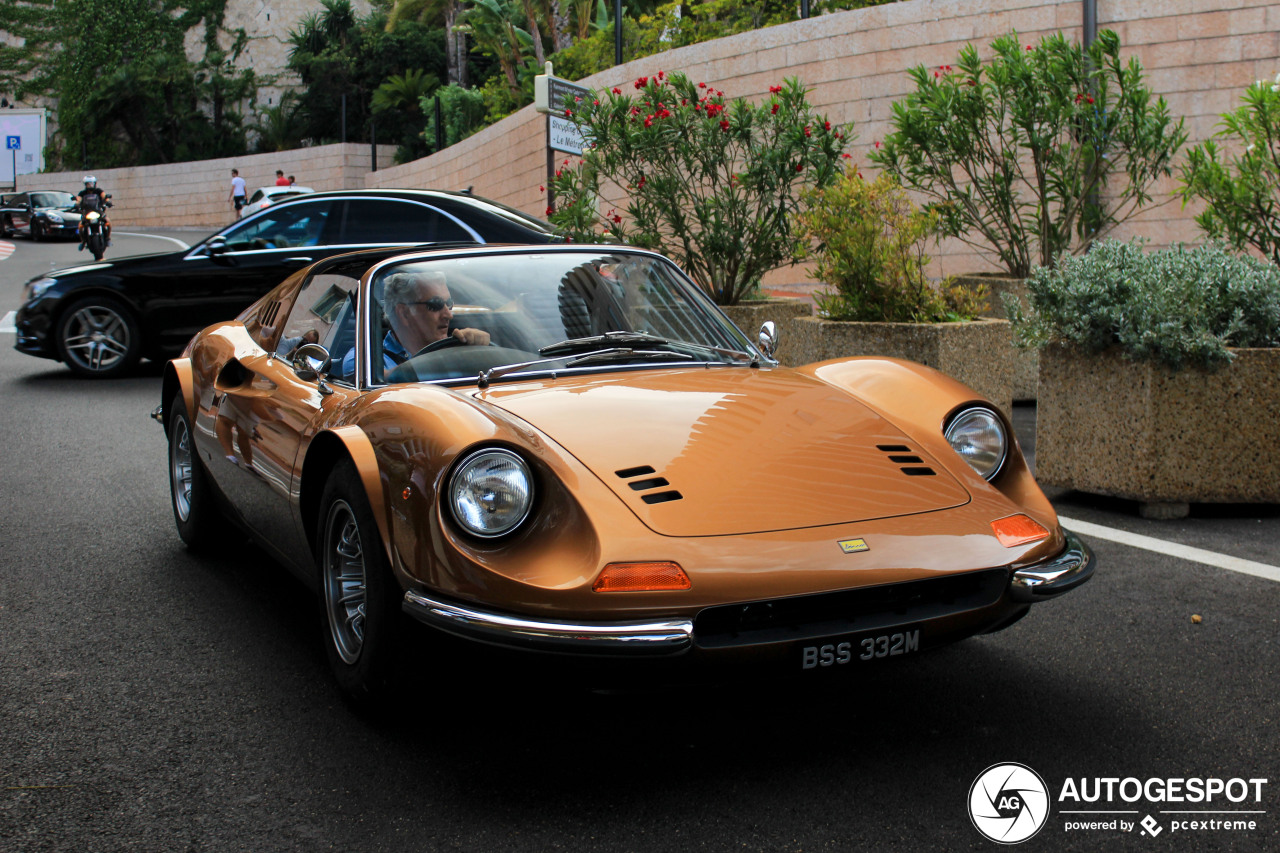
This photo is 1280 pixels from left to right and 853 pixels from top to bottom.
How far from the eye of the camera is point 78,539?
5.19 m

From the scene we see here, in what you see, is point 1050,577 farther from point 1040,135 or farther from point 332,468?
point 1040,135

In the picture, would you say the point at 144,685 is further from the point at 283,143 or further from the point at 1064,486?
the point at 283,143

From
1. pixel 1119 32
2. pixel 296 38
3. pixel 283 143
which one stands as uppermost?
pixel 296 38

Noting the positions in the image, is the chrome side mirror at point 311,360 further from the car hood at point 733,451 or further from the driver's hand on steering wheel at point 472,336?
the car hood at point 733,451

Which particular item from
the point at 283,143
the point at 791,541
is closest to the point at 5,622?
the point at 791,541

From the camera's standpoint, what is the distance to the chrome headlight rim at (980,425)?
3.55 meters

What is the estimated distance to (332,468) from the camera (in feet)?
11.1

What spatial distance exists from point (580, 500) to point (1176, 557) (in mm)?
3038

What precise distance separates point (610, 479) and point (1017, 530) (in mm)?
1066

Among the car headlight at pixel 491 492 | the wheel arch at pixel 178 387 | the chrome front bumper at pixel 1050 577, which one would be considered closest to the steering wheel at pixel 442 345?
the car headlight at pixel 491 492

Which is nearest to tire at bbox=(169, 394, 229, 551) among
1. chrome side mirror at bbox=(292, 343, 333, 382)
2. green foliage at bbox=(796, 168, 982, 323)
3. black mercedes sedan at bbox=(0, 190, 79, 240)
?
chrome side mirror at bbox=(292, 343, 333, 382)

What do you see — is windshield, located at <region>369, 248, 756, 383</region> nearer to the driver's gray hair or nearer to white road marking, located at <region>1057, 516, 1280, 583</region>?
the driver's gray hair

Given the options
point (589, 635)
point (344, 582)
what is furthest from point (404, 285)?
point (589, 635)

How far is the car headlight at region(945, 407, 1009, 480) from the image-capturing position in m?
3.57
